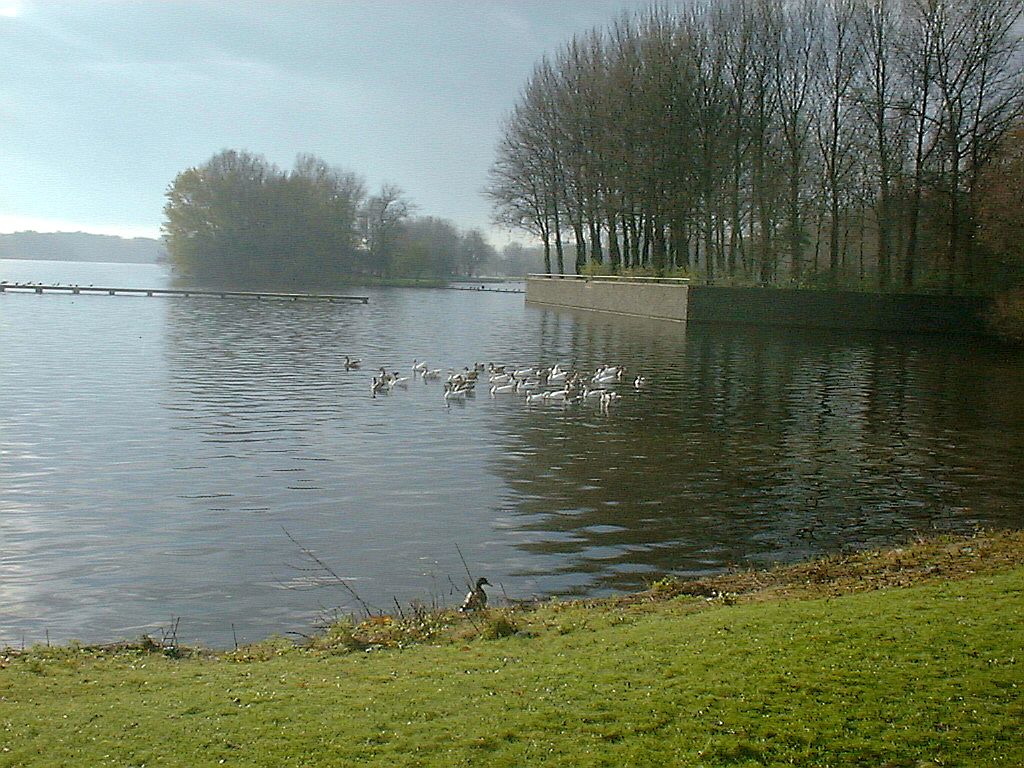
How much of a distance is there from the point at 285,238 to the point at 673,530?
112 meters

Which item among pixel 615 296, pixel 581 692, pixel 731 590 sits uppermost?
pixel 615 296

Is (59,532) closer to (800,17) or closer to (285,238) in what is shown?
(800,17)

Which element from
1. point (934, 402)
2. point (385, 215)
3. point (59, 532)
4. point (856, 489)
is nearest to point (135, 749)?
point (59, 532)

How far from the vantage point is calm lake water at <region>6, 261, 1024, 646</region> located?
1098 centimetres

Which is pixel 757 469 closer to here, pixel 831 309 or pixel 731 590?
pixel 731 590

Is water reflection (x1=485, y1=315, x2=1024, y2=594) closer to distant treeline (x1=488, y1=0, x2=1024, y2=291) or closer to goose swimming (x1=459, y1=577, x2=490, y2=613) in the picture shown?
goose swimming (x1=459, y1=577, x2=490, y2=613)

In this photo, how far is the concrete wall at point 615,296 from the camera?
5434 centimetres

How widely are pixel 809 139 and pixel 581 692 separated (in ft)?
177

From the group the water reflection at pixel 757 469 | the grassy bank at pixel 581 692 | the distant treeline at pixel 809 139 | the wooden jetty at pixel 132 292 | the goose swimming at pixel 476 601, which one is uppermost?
the distant treeline at pixel 809 139

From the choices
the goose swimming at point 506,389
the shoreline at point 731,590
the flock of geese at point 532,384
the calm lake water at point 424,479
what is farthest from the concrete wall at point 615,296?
the shoreline at point 731,590

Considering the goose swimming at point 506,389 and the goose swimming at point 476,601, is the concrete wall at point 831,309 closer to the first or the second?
the goose swimming at point 506,389

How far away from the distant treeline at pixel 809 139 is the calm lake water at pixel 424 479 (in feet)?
64.0

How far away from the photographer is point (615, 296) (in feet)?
207

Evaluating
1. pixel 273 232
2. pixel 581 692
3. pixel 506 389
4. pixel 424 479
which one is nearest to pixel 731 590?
pixel 581 692
